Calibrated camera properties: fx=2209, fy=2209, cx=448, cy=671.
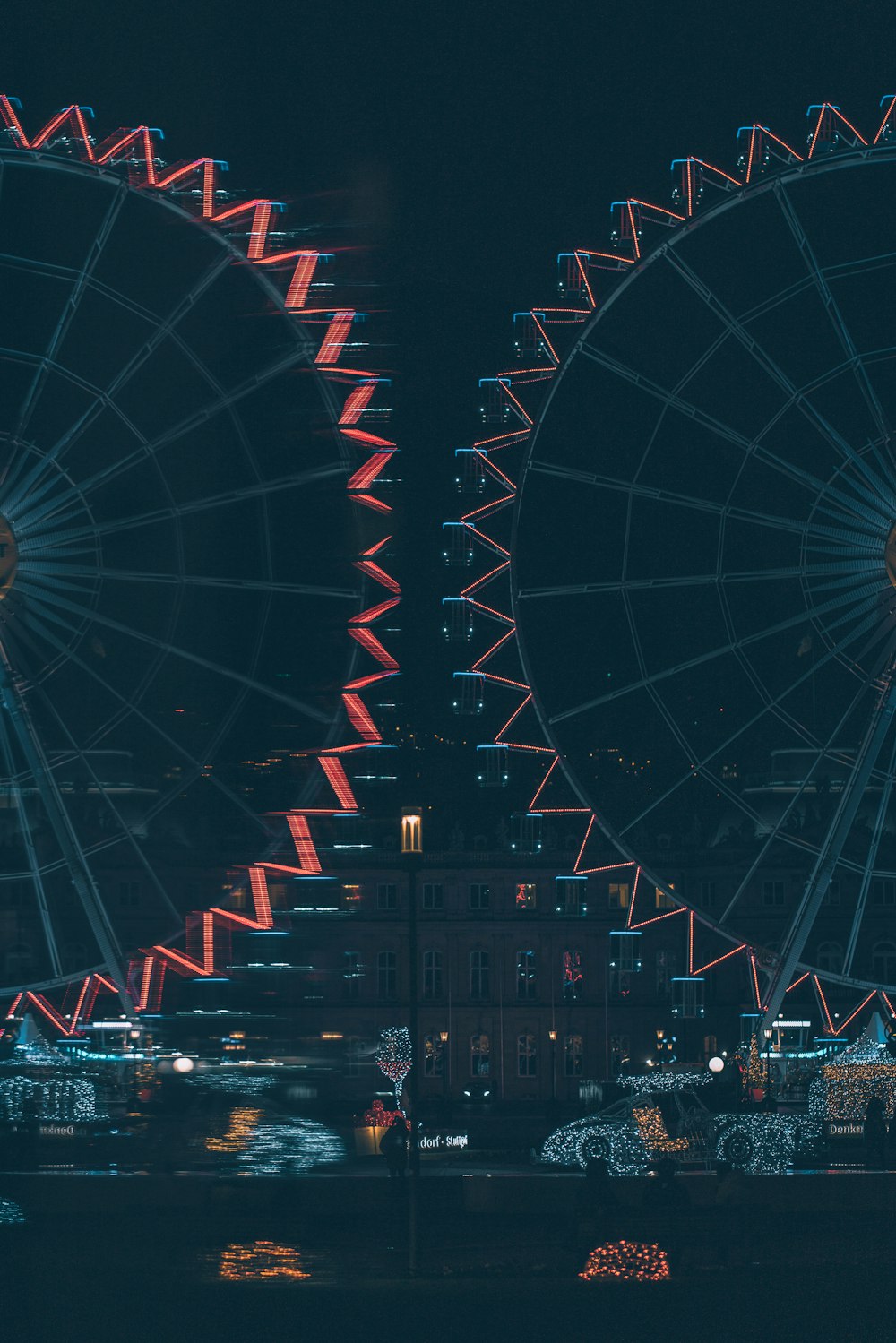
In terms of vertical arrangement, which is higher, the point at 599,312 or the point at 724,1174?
the point at 599,312

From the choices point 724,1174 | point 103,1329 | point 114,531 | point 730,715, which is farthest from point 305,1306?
point 730,715

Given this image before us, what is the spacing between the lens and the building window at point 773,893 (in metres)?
84.6

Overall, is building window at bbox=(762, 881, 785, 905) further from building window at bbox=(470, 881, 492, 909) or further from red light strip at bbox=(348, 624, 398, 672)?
red light strip at bbox=(348, 624, 398, 672)

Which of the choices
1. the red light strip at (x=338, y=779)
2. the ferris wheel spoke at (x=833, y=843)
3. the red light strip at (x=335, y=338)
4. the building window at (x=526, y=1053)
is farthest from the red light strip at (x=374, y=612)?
the building window at (x=526, y=1053)

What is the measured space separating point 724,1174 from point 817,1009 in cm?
5477

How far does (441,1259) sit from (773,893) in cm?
6105

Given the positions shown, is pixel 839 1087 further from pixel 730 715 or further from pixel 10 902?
pixel 10 902

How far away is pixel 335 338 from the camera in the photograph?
35156 mm

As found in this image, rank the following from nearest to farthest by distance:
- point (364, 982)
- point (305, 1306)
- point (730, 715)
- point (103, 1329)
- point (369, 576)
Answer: point (103, 1329), point (305, 1306), point (369, 576), point (730, 715), point (364, 982)

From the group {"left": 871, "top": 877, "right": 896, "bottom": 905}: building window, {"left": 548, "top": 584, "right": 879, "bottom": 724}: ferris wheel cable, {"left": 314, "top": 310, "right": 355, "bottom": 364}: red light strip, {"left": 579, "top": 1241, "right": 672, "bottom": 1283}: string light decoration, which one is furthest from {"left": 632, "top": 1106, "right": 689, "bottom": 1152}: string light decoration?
{"left": 871, "top": 877, "right": 896, "bottom": 905}: building window

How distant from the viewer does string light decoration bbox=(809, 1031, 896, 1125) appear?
1797 inches

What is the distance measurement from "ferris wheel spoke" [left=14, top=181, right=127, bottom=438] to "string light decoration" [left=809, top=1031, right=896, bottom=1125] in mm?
21676

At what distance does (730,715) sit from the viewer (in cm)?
7956

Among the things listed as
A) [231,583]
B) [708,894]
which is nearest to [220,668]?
[231,583]
